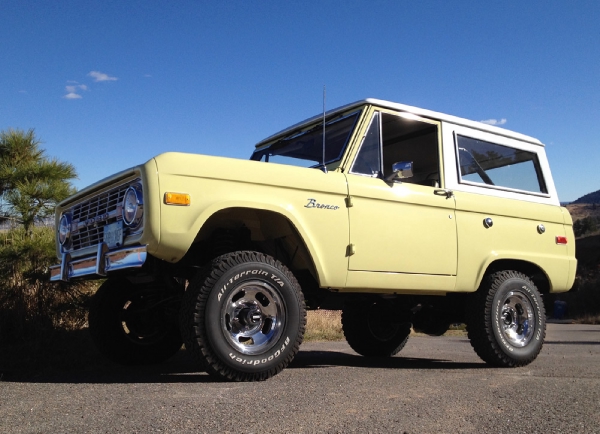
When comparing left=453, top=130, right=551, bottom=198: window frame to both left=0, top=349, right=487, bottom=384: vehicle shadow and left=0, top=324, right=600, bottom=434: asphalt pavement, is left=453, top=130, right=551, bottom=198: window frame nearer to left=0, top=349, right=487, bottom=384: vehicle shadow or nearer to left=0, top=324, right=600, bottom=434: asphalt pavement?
left=0, top=349, right=487, bottom=384: vehicle shadow

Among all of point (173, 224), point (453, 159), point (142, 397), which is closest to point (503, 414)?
point (142, 397)

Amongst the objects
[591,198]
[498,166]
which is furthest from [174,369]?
[591,198]

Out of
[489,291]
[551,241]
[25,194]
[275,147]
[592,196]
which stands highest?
[592,196]

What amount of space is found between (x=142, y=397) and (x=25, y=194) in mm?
4068

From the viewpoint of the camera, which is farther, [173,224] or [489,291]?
[489,291]

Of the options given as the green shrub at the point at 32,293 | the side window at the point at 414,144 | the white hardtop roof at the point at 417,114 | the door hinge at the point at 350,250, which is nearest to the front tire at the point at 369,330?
the side window at the point at 414,144

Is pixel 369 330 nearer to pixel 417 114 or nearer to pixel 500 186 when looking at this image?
pixel 500 186

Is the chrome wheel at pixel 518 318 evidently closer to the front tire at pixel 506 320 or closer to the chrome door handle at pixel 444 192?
the front tire at pixel 506 320

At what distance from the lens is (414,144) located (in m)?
6.00

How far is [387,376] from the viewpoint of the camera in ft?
14.1

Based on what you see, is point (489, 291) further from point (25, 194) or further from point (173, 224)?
point (25, 194)

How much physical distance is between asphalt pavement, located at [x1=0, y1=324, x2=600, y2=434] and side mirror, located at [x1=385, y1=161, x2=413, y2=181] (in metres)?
1.58

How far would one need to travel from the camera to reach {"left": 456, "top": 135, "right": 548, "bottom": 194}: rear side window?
226 inches

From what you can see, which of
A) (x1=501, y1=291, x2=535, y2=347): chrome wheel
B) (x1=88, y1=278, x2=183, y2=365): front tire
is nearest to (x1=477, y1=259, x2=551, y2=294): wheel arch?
(x1=501, y1=291, x2=535, y2=347): chrome wheel
